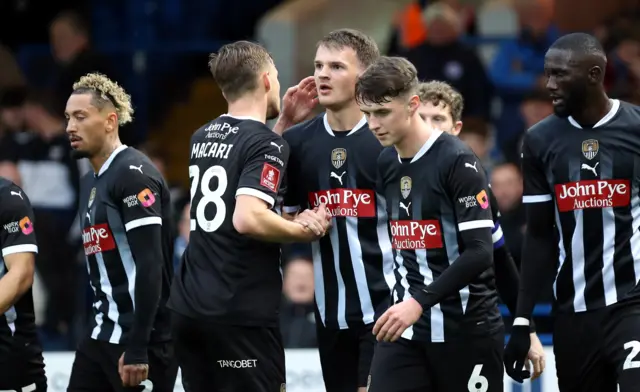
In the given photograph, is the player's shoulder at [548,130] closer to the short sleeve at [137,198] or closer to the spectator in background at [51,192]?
the short sleeve at [137,198]

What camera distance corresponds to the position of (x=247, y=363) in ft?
22.1

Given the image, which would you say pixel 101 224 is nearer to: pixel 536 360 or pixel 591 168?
pixel 536 360

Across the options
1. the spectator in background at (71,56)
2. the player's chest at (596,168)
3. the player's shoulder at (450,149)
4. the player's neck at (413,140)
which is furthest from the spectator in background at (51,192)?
the player's chest at (596,168)

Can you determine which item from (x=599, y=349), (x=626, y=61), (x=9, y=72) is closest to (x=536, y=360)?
(x=599, y=349)

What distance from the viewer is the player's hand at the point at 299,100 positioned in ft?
24.7

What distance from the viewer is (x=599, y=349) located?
6.63m

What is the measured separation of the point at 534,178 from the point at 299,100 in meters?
1.48

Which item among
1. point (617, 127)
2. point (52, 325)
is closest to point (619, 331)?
point (617, 127)

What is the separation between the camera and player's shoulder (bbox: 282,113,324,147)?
24.0 feet

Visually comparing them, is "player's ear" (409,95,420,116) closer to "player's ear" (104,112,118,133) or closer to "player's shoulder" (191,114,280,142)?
"player's shoulder" (191,114,280,142)

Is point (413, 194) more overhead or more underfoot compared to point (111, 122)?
more underfoot

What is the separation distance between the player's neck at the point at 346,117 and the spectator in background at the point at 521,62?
222 inches

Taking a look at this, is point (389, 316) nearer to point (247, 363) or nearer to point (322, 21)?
point (247, 363)

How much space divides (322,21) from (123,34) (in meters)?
2.42
